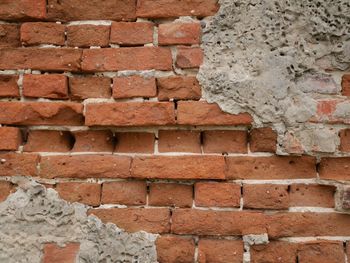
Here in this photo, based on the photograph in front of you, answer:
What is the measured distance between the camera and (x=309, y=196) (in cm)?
144

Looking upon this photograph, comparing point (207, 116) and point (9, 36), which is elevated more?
point (9, 36)

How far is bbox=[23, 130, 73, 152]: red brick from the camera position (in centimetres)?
150

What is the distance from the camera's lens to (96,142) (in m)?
1.49

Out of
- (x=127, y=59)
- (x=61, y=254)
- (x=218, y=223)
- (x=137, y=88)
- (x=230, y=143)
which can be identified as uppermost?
(x=127, y=59)

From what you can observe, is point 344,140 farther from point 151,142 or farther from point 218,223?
point 151,142

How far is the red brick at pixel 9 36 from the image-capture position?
59.9 inches

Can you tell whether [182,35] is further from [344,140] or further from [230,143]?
[344,140]

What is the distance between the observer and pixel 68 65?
1.49 metres

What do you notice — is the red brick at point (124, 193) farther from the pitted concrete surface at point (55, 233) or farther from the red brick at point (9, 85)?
the red brick at point (9, 85)

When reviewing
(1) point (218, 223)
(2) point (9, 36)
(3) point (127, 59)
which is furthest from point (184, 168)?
(2) point (9, 36)

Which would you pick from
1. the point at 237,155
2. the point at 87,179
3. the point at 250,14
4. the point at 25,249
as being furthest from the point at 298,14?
the point at 25,249

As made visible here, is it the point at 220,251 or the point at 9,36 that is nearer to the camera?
the point at 220,251

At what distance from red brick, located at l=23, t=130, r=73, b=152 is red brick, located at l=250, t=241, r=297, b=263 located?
2.40 feet

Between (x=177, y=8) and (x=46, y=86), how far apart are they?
1.73 ft
